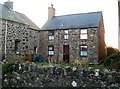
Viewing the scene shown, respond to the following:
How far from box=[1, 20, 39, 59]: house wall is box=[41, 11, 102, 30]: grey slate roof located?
2.64 m

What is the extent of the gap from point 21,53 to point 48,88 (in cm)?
1508

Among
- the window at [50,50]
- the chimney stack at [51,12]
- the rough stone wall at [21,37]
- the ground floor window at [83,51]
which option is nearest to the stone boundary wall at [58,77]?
the rough stone wall at [21,37]

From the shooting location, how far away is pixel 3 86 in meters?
11.7

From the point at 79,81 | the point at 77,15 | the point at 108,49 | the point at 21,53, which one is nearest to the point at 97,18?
the point at 77,15

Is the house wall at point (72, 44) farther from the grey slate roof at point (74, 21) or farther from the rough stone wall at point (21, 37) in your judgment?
the rough stone wall at point (21, 37)

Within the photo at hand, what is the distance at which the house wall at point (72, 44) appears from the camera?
26.8 m

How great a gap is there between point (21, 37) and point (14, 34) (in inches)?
49.3

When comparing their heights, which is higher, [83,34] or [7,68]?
[83,34]

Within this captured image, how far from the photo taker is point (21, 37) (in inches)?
1015

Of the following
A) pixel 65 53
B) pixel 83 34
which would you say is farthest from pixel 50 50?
pixel 83 34

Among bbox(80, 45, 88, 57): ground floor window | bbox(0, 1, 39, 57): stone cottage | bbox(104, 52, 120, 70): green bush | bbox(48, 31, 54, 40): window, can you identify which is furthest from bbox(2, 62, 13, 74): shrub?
bbox(48, 31, 54, 40): window

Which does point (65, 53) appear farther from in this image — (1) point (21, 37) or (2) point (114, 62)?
(2) point (114, 62)

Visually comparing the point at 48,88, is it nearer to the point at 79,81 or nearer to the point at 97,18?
the point at 79,81

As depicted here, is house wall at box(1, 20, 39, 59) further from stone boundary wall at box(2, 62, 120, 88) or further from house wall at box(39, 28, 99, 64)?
stone boundary wall at box(2, 62, 120, 88)
